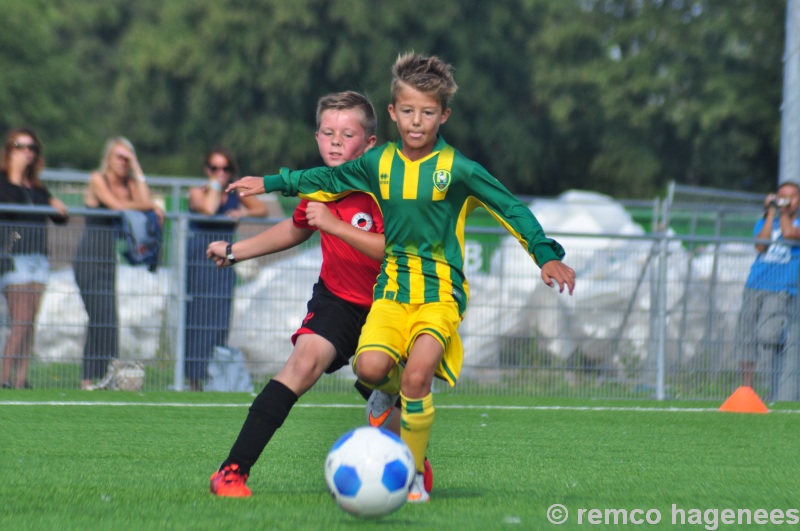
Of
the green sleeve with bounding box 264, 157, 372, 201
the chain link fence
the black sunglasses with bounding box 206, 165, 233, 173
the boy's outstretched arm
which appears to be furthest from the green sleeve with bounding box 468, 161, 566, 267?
the black sunglasses with bounding box 206, 165, 233, 173

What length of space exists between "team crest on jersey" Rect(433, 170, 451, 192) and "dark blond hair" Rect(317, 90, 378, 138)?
0.70 metres

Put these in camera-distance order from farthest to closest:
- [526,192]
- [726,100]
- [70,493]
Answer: [526,192] → [726,100] → [70,493]

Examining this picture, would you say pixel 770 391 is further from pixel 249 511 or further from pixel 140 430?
pixel 249 511

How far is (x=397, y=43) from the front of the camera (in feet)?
157

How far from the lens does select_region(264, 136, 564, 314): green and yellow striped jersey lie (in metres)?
5.74

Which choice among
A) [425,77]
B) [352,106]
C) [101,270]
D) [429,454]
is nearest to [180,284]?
[101,270]

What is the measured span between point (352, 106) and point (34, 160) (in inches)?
211

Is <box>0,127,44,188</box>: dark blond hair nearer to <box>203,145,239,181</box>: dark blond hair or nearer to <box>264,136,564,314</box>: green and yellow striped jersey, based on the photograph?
<box>203,145,239,181</box>: dark blond hair

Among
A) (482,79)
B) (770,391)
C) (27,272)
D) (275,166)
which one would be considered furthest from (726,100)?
(27,272)

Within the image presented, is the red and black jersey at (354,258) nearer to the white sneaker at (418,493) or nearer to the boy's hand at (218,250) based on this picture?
the boy's hand at (218,250)

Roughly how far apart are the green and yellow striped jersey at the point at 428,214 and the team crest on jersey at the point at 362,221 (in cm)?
25

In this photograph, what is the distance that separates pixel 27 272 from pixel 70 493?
5287mm

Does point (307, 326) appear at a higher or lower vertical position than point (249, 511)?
higher

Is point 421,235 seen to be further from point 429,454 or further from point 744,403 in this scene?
point 744,403
